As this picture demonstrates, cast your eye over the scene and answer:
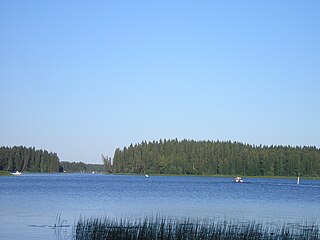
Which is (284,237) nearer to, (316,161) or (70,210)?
(70,210)

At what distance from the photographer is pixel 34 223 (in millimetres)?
38094

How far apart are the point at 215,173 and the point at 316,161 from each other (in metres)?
31.4

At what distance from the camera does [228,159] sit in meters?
180

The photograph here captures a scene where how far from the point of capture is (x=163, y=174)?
643ft

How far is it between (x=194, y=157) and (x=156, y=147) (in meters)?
14.7

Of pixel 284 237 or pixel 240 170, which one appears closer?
pixel 284 237

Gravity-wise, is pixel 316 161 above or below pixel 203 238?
above

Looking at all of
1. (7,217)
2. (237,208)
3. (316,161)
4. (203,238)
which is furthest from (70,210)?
(316,161)

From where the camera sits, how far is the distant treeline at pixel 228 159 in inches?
6698

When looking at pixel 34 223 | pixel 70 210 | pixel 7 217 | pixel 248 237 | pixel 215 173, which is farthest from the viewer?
pixel 215 173

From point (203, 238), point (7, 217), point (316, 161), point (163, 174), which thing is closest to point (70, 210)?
point (7, 217)

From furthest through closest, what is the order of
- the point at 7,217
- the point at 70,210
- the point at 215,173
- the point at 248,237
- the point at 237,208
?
the point at 215,173, the point at 237,208, the point at 70,210, the point at 7,217, the point at 248,237

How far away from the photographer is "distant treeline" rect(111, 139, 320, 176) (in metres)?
170

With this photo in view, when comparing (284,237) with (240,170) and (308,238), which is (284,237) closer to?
(308,238)
